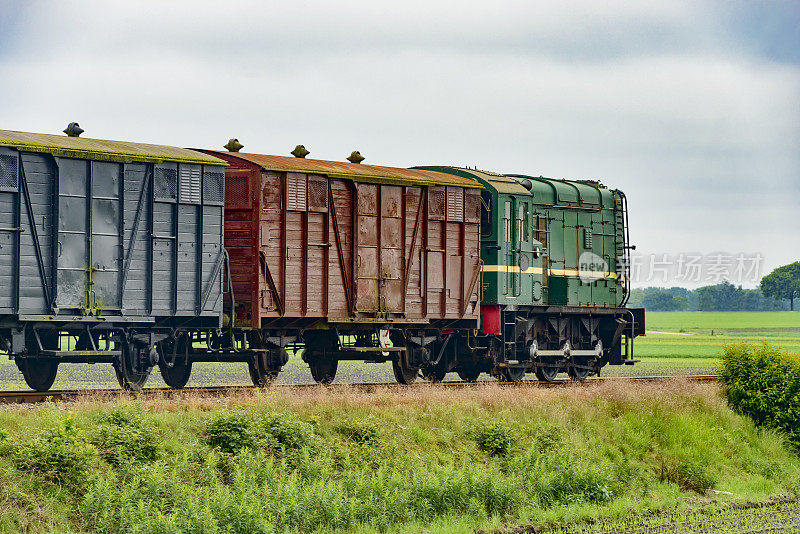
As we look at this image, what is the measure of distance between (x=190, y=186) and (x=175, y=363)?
4.06 m

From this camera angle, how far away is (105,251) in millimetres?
19703

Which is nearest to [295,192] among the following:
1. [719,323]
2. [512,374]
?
[512,374]

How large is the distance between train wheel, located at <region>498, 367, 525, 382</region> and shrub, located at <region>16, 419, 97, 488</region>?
14.5 meters

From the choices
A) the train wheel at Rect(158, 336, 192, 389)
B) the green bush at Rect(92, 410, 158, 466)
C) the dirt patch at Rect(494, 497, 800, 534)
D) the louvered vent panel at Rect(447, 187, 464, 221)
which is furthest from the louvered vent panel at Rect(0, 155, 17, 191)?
the dirt patch at Rect(494, 497, 800, 534)

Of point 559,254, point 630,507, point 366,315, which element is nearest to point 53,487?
point 630,507

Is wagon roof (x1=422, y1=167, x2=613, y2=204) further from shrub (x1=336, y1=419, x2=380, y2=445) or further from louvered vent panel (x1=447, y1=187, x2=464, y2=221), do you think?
shrub (x1=336, y1=419, x2=380, y2=445)

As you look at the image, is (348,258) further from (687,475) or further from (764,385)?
(764,385)

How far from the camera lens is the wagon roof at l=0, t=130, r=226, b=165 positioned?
61.8ft

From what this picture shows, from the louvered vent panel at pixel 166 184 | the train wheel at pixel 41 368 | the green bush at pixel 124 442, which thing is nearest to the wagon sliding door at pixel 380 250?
the louvered vent panel at pixel 166 184

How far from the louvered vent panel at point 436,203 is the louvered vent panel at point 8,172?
9.77 m

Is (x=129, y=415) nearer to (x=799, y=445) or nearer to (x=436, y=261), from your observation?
(x=436, y=261)

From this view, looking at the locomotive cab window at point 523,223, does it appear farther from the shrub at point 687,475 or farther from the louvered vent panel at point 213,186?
the louvered vent panel at point 213,186

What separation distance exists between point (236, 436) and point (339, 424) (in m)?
2.22

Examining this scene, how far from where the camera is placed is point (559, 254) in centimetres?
2847
